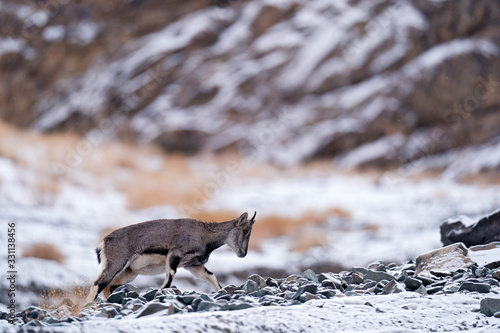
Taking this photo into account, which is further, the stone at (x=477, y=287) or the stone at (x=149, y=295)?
the stone at (x=477, y=287)

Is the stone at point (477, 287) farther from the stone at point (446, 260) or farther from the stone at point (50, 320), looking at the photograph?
the stone at point (50, 320)

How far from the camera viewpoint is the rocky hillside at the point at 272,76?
→ 105 feet

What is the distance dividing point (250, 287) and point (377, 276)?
4.82 ft

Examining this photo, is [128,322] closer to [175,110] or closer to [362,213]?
[362,213]

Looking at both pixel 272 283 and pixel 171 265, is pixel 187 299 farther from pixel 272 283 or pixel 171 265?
pixel 272 283

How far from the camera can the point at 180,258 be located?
731 centimetres

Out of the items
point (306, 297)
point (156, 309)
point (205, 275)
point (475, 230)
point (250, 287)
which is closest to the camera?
point (156, 309)

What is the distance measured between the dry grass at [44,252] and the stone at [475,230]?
8.04 m

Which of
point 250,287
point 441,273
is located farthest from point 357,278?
point 250,287

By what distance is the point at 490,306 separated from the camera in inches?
224

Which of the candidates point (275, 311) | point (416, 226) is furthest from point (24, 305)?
point (416, 226)

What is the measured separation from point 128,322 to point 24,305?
249 inches

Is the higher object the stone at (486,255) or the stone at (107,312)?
the stone at (486,255)

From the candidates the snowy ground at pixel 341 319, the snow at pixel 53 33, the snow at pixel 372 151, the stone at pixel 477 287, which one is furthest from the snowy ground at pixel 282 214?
the snow at pixel 53 33
